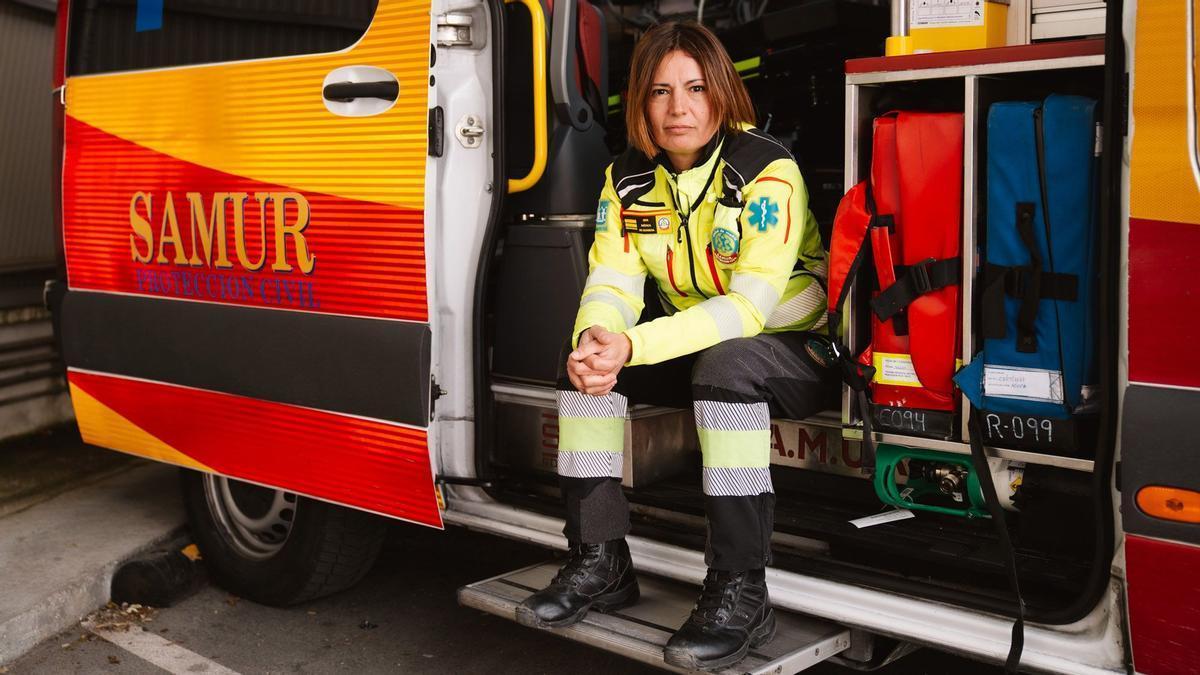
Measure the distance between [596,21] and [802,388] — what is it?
4.38ft

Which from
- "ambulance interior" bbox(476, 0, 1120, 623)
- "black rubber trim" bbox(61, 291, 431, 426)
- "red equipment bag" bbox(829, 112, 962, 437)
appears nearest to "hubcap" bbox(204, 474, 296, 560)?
"black rubber trim" bbox(61, 291, 431, 426)

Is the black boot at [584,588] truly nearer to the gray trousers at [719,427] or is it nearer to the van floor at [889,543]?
the gray trousers at [719,427]

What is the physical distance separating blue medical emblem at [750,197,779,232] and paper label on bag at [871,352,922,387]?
1.24 feet

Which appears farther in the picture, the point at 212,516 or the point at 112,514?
the point at 112,514

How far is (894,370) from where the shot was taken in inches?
105

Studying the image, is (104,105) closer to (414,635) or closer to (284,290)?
(284,290)

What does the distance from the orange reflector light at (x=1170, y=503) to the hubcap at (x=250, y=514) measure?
2.64 meters

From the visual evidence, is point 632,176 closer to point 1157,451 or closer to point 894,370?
point 894,370

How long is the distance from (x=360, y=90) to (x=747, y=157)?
41.1 inches

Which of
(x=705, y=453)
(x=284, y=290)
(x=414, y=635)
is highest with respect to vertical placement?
(x=284, y=290)

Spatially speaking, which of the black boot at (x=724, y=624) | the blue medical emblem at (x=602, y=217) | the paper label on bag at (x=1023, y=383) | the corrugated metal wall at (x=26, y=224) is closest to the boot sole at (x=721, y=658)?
the black boot at (x=724, y=624)

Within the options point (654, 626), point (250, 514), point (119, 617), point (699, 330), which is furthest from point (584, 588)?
point (119, 617)

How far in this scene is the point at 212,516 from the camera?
13.8ft

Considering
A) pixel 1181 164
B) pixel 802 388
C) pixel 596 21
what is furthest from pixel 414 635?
pixel 1181 164
